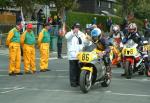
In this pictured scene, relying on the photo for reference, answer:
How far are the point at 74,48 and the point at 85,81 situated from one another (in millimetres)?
1538

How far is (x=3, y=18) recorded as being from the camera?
178 feet

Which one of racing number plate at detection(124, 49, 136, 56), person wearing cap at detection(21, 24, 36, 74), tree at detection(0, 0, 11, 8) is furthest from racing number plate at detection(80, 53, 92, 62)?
tree at detection(0, 0, 11, 8)

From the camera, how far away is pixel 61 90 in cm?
1411

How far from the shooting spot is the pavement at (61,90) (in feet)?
41.1

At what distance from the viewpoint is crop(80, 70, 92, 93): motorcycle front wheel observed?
43.2 feet

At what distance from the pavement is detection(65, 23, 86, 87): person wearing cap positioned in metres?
0.32

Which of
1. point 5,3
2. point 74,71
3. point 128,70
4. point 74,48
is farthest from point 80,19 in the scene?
point 74,71

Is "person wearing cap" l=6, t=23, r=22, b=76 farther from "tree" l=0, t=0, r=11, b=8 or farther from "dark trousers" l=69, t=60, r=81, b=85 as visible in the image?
"tree" l=0, t=0, r=11, b=8

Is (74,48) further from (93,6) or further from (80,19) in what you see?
(93,6)

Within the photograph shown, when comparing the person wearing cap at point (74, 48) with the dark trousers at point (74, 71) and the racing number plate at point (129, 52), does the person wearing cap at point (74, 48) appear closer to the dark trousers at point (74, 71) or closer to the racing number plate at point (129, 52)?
the dark trousers at point (74, 71)

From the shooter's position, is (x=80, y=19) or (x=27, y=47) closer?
(x=27, y=47)

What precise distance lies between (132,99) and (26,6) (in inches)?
1041

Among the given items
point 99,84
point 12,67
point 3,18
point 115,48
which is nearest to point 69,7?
point 3,18

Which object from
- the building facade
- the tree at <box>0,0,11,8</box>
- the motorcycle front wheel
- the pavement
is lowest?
the pavement
